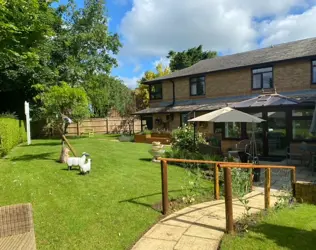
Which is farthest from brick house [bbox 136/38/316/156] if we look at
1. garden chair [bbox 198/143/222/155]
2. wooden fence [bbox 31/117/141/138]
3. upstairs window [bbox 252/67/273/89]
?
wooden fence [bbox 31/117/141/138]

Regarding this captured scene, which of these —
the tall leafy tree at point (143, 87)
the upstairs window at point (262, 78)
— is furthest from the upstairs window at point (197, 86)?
the tall leafy tree at point (143, 87)

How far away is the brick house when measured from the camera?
12.9 metres

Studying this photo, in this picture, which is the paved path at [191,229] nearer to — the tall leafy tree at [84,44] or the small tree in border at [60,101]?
the small tree in border at [60,101]

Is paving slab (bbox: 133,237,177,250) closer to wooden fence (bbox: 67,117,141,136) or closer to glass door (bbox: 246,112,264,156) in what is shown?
glass door (bbox: 246,112,264,156)

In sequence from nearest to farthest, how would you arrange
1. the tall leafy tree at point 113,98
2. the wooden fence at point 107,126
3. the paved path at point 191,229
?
the paved path at point 191,229
the tall leafy tree at point 113,98
the wooden fence at point 107,126

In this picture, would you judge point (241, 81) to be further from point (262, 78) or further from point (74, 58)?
point (74, 58)

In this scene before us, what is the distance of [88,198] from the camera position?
6.23 m

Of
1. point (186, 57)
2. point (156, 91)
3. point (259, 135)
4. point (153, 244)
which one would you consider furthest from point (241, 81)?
point (186, 57)

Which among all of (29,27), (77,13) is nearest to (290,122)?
(29,27)

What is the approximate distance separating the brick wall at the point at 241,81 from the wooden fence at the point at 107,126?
8753mm

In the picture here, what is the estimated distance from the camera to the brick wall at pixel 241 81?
15.9m

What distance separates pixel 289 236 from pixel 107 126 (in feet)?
90.7

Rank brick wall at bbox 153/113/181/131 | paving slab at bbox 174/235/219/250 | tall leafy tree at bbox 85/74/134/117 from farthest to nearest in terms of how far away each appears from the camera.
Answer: tall leafy tree at bbox 85/74/134/117, brick wall at bbox 153/113/181/131, paving slab at bbox 174/235/219/250

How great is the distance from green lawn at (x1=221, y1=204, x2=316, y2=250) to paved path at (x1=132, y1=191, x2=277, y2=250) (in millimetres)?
337
